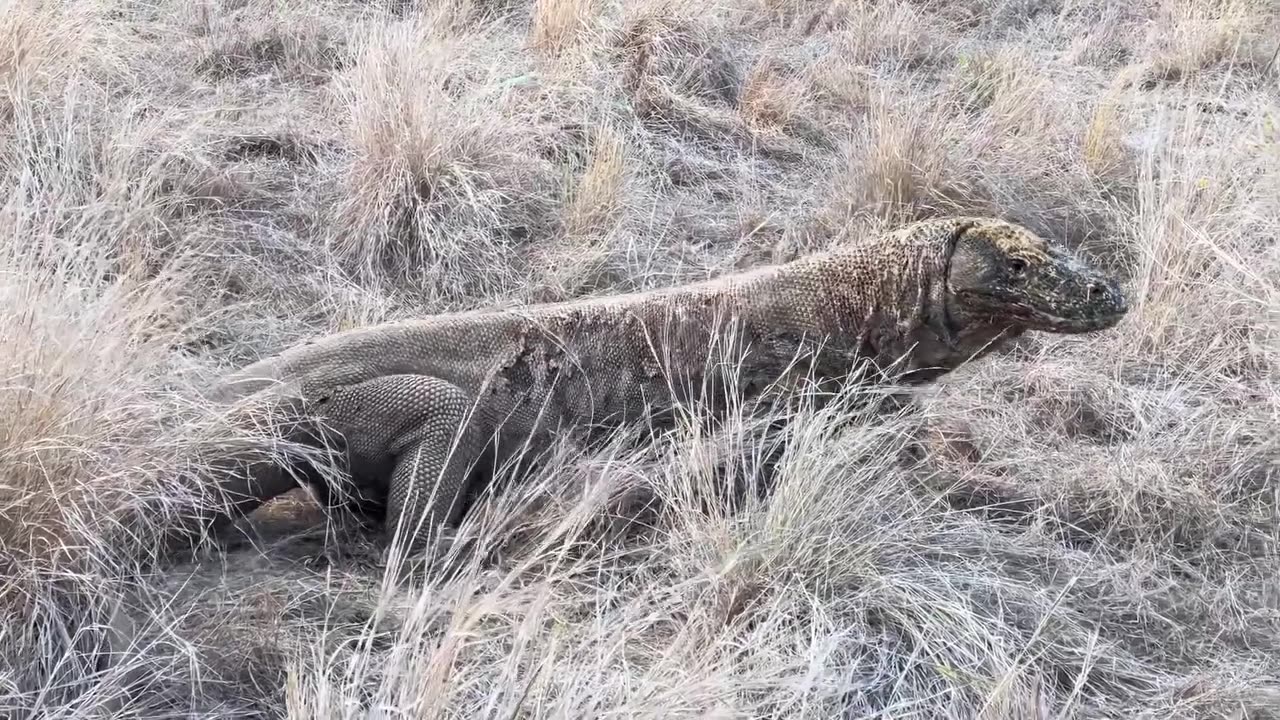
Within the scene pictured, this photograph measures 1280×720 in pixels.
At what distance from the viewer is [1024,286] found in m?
3.37

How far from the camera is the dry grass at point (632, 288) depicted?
2307mm

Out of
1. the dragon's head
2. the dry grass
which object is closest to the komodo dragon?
the dragon's head

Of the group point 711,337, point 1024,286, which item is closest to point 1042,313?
point 1024,286

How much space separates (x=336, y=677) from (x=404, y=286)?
8.53 feet

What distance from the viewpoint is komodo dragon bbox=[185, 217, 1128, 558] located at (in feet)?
10.8

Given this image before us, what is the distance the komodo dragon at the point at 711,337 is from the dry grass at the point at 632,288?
22cm

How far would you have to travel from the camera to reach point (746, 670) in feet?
7.73

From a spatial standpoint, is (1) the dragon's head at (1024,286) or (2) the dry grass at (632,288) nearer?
(2) the dry grass at (632,288)

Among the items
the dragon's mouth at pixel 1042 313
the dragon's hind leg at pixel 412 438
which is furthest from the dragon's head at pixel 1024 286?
the dragon's hind leg at pixel 412 438

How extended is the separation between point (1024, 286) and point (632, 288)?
1.86m

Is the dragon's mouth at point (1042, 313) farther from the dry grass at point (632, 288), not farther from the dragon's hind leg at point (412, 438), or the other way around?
the dragon's hind leg at point (412, 438)

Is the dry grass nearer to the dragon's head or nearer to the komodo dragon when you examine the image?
the komodo dragon

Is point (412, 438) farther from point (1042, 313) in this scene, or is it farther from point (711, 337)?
point (1042, 313)

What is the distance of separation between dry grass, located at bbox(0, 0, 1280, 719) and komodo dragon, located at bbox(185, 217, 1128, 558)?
0.73 ft
